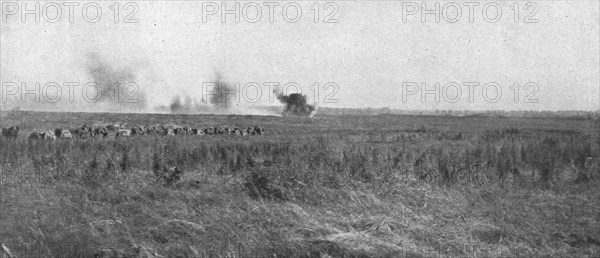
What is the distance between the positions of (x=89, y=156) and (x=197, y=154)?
301cm

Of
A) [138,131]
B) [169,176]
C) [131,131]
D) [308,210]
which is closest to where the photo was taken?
[308,210]

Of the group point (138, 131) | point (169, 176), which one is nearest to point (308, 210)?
point (169, 176)

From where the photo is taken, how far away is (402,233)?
5.68m

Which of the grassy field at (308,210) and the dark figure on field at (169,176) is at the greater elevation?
the dark figure on field at (169,176)

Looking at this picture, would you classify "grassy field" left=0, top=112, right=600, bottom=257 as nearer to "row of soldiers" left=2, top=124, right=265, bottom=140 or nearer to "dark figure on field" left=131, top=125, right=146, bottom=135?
"row of soldiers" left=2, top=124, right=265, bottom=140

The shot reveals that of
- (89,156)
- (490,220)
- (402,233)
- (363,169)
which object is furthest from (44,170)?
(490,220)

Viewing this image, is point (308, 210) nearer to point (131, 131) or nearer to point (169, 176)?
point (169, 176)

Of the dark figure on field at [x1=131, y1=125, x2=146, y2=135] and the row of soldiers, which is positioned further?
the dark figure on field at [x1=131, y1=125, x2=146, y2=135]

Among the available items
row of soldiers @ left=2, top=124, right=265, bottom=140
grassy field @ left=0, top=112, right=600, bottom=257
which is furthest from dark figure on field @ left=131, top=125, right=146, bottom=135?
grassy field @ left=0, top=112, right=600, bottom=257

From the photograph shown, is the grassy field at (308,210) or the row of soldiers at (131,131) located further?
the row of soldiers at (131,131)

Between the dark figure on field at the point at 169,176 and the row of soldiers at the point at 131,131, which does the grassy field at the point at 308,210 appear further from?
the row of soldiers at the point at 131,131

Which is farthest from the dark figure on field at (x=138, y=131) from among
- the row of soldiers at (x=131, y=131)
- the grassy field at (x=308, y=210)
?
the grassy field at (x=308, y=210)

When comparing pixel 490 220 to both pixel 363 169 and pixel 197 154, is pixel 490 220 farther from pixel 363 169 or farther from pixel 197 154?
pixel 197 154

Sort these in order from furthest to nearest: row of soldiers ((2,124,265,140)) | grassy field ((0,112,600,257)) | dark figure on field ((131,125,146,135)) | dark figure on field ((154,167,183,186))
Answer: dark figure on field ((131,125,146,135)) → row of soldiers ((2,124,265,140)) → dark figure on field ((154,167,183,186)) → grassy field ((0,112,600,257))
